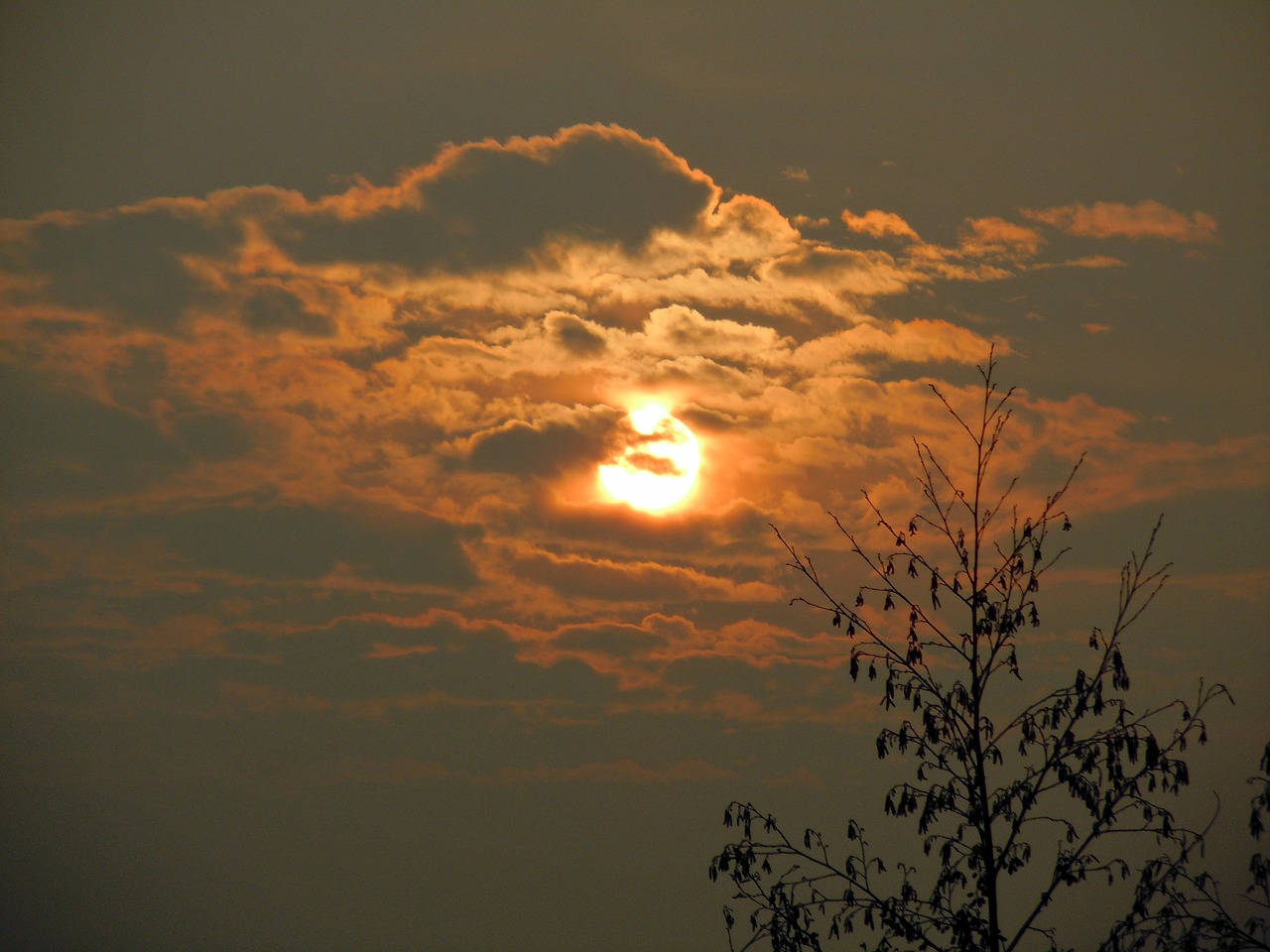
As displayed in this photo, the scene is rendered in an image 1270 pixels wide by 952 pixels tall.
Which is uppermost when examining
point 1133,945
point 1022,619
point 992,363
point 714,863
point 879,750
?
point 992,363

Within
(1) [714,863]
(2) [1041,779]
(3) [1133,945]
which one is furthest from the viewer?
(1) [714,863]

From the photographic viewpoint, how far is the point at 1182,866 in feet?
35.2

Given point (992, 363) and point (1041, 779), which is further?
point (992, 363)

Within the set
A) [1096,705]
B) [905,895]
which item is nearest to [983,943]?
[905,895]

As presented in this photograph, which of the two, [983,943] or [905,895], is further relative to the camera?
[905,895]

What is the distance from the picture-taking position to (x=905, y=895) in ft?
39.0

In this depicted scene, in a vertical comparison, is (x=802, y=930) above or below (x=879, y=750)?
below

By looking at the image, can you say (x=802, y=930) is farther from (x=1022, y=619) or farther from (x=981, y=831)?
(x=1022, y=619)

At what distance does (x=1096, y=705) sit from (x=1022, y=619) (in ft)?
3.54

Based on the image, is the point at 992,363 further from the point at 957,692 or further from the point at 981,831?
the point at 981,831

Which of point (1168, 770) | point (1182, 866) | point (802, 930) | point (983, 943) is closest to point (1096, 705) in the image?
point (1168, 770)

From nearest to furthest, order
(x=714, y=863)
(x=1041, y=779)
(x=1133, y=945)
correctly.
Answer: (x=1133, y=945) < (x=1041, y=779) < (x=714, y=863)

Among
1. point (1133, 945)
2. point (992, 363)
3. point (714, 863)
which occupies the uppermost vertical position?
point (992, 363)

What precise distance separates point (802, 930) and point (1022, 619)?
3734 mm
